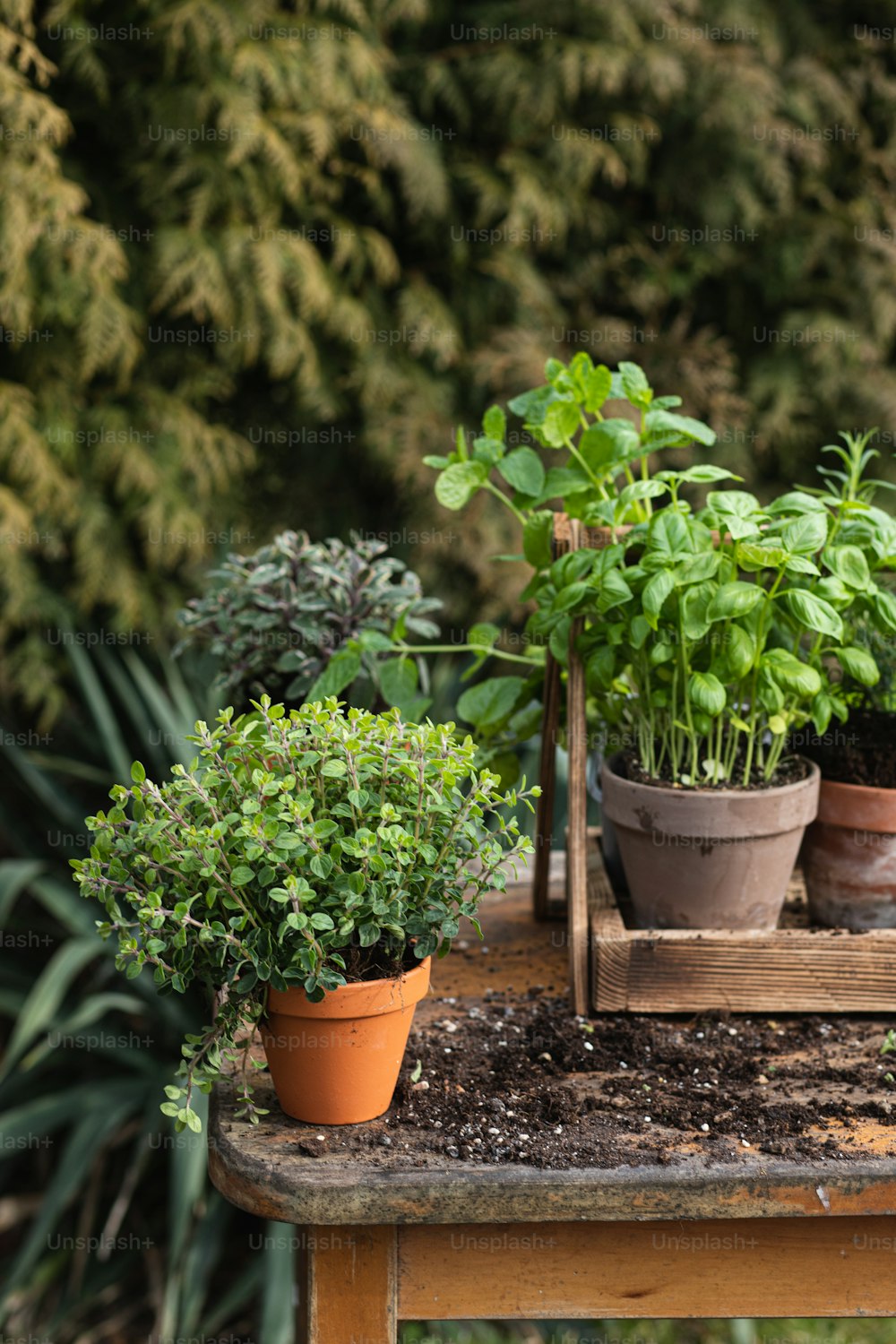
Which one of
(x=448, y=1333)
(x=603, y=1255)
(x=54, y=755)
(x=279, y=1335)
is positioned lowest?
(x=448, y=1333)

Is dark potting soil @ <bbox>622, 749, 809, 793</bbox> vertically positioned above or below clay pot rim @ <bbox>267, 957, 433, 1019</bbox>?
above

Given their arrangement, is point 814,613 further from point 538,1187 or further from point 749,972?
point 538,1187

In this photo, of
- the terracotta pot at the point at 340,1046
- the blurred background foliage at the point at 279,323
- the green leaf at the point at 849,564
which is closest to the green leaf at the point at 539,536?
the green leaf at the point at 849,564

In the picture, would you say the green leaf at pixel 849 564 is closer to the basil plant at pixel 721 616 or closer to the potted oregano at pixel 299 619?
the basil plant at pixel 721 616

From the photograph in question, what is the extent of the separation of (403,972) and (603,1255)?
0.94 feet

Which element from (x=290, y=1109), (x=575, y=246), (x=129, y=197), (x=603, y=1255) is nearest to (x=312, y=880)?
(x=290, y=1109)

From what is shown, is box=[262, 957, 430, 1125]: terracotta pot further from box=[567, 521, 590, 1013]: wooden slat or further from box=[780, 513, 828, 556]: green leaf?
box=[780, 513, 828, 556]: green leaf

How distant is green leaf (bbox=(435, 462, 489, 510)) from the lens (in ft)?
4.44

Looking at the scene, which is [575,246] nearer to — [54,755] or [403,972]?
[54,755]

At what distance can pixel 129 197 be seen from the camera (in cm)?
259

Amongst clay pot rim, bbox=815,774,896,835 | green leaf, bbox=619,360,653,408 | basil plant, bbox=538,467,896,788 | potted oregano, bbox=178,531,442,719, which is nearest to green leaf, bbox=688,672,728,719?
basil plant, bbox=538,467,896,788

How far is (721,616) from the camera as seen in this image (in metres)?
1.15

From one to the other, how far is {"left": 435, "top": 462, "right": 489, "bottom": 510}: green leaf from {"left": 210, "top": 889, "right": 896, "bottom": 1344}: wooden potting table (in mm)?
689

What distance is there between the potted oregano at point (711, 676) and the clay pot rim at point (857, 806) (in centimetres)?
4
